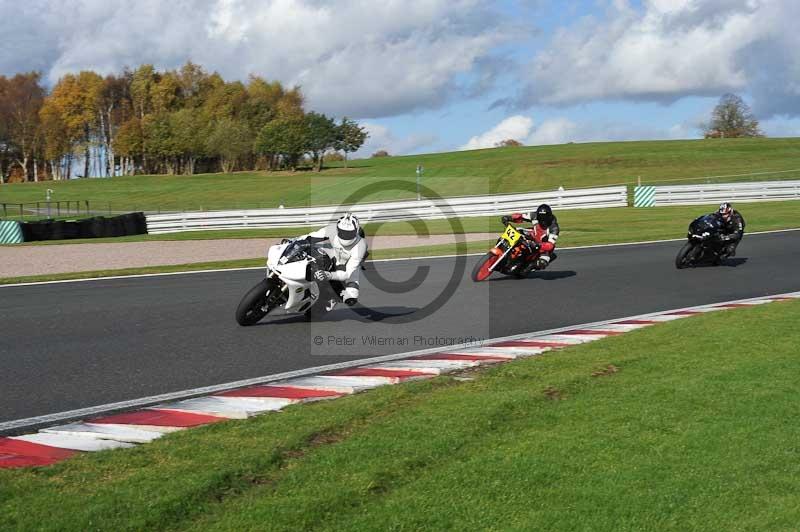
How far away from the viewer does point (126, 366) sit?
27.0 feet

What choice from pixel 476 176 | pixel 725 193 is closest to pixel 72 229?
pixel 725 193

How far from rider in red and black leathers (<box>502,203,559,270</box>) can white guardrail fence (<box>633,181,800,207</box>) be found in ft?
83.5

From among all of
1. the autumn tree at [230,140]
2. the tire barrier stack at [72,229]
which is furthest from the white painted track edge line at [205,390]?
the autumn tree at [230,140]

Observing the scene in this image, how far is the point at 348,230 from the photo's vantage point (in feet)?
32.3

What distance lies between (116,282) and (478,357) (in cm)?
990

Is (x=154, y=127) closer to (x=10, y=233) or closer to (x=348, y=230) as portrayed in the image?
(x=10, y=233)

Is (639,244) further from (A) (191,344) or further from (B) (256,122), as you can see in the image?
(B) (256,122)

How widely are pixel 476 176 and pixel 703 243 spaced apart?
57.8 meters

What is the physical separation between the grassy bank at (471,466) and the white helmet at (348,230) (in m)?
3.19

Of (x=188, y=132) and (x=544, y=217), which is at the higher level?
(x=188, y=132)

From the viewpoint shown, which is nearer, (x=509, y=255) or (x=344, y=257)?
(x=344, y=257)

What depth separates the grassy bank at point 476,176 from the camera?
63.8 metres

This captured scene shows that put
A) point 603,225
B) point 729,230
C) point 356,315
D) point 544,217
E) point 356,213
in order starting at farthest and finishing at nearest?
point 356,213
point 603,225
point 729,230
point 544,217
point 356,315

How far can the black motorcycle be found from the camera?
17.0m
